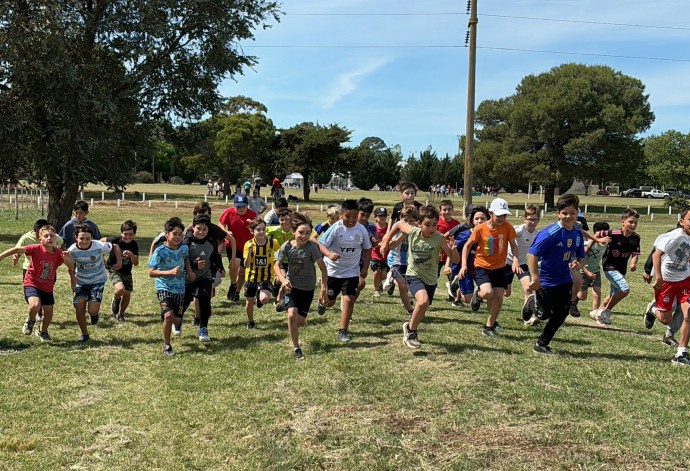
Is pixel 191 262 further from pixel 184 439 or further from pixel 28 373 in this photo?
pixel 184 439

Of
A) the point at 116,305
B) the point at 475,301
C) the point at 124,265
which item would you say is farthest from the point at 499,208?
the point at 116,305

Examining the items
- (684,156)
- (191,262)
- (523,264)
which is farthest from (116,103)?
(684,156)

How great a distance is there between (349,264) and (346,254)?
14 cm

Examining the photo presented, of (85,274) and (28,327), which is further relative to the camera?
(28,327)

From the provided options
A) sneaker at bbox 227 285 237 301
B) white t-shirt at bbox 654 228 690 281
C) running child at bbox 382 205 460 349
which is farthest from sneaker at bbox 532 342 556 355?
sneaker at bbox 227 285 237 301

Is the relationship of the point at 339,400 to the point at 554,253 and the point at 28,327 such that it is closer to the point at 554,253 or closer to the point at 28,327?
the point at 554,253

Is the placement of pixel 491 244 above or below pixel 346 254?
above

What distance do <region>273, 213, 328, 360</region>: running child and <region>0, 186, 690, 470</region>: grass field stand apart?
0.45 meters

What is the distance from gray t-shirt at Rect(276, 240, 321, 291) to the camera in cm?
704

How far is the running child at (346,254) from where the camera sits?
773 centimetres

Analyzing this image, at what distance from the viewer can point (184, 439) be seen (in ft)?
15.4

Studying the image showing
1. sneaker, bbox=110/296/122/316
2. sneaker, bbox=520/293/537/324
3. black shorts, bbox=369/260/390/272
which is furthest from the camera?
black shorts, bbox=369/260/390/272

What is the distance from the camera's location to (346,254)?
7.82 meters

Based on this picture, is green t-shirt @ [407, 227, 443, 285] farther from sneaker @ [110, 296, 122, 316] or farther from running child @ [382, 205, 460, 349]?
sneaker @ [110, 296, 122, 316]
